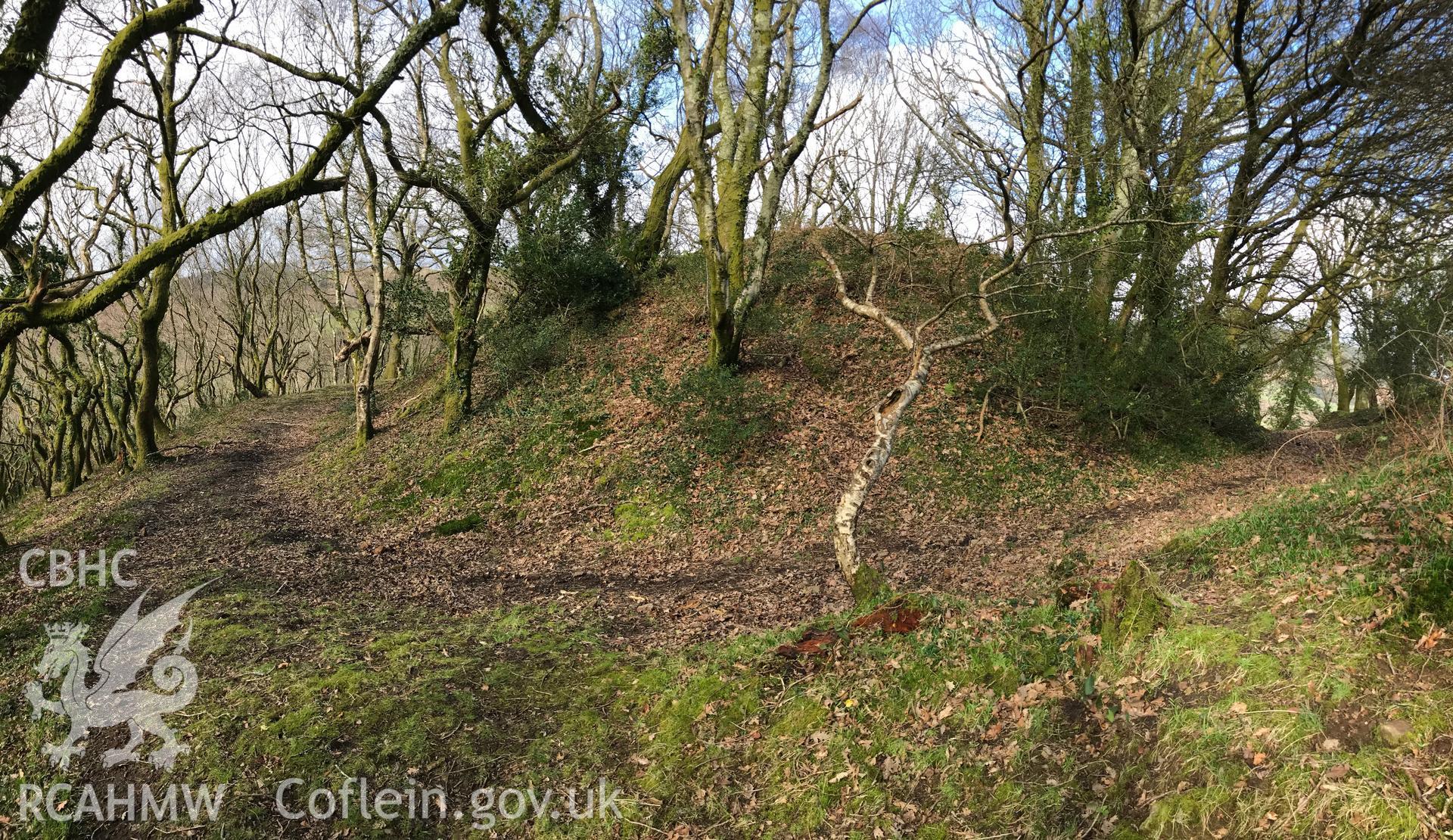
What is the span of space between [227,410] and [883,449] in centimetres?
2474

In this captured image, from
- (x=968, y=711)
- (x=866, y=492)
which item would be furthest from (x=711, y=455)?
(x=968, y=711)

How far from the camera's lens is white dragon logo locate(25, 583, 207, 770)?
477 cm

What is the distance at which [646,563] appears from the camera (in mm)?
9289

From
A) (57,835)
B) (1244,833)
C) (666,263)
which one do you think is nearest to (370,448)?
(666,263)

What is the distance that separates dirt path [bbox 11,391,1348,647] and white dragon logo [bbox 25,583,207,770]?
49.5 inches

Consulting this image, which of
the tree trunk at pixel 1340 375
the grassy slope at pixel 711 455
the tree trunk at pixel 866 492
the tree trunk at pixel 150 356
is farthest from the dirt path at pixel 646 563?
the tree trunk at pixel 1340 375

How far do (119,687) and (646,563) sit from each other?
17.6ft

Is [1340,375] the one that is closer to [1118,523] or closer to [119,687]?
[1118,523]

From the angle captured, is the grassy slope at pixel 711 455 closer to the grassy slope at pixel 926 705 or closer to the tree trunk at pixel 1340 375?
the grassy slope at pixel 926 705

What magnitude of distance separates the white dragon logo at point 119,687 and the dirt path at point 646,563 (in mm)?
1258

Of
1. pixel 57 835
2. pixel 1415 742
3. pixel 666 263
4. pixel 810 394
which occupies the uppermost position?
pixel 666 263

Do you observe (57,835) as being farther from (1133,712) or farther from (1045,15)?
(1045,15)

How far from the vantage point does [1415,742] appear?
3.11 metres

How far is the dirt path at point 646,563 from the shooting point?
7223 millimetres
